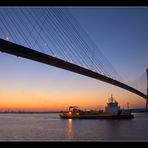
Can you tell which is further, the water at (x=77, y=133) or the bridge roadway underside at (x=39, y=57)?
the water at (x=77, y=133)

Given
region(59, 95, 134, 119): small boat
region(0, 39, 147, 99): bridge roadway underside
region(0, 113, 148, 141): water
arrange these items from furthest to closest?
region(59, 95, 134, 119): small boat
region(0, 113, 148, 141): water
region(0, 39, 147, 99): bridge roadway underside

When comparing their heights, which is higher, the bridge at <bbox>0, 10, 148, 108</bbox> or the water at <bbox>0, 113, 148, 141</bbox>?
the bridge at <bbox>0, 10, 148, 108</bbox>

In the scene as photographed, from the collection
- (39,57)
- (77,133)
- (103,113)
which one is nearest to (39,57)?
(39,57)

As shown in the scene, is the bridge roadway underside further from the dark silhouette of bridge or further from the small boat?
the small boat

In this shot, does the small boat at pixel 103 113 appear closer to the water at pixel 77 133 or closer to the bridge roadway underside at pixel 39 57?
the water at pixel 77 133

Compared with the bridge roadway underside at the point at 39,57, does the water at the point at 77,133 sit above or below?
below

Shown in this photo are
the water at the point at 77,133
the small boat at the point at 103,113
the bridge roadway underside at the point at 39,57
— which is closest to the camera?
the bridge roadway underside at the point at 39,57

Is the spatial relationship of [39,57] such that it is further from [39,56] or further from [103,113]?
[103,113]

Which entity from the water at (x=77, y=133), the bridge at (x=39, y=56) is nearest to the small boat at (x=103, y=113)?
the water at (x=77, y=133)

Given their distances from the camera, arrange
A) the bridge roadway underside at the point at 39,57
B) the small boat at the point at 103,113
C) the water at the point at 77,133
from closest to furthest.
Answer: the bridge roadway underside at the point at 39,57 < the water at the point at 77,133 < the small boat at the point at 103,113

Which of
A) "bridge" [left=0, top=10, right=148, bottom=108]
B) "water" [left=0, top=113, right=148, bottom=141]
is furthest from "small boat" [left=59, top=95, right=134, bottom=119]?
"bridge" [left=0, top=10, right=148, bottom=108]
